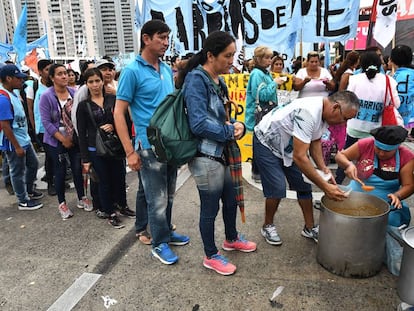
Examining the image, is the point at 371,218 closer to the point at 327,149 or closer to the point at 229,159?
the point at 229,159

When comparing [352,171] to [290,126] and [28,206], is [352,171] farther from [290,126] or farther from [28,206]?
[28,206]

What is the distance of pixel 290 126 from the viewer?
106 inches

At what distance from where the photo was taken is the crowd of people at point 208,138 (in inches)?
96.7

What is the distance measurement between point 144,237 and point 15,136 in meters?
2.04

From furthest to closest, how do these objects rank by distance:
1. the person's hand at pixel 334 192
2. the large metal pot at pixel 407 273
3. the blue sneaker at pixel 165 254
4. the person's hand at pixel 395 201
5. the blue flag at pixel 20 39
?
the blue flag at pixel 20 39 < the blue sneaker at pixel 165 254 < the person's hand at pixel 395 201 < the person's hand at pixel 334 192 < the large metal pot at pixel 407 273

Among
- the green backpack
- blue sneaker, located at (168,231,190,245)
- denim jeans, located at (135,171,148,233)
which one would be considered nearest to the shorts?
the green backpack

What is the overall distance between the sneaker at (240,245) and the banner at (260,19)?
158 inches

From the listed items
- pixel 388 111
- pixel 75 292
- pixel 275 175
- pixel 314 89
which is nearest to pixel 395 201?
pixel 275 175

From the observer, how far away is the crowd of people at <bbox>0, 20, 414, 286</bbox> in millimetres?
2455

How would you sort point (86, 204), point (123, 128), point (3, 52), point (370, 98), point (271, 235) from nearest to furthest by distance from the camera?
1. point (123, 128)
2. point (271, 235)
3. point (370, 98)
4. point (86, 204)
5. point (3, 52)

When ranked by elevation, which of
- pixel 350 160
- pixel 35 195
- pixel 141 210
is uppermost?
pixel 350 160

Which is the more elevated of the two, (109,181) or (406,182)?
(406,182)

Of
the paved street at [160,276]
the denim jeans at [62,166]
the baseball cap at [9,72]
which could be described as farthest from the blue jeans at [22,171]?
the baseball cap at [9,72]

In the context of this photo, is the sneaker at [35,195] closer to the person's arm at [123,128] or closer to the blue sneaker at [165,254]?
the blue sneaker at [165,254]
